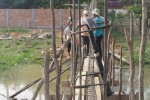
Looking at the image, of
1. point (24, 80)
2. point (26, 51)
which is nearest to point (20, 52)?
point (26, 51)

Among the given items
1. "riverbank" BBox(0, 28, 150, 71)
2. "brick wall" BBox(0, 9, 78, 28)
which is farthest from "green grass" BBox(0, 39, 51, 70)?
"brick wall" BBox(0, 9, 78, 28)

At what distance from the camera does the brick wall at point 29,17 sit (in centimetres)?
2277

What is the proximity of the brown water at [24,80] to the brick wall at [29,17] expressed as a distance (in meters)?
8.52

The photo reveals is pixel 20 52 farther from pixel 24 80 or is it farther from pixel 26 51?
pixel 24 80

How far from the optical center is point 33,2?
25.7 metres

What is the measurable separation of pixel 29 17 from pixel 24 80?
36.9 feet

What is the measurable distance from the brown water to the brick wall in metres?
8.52

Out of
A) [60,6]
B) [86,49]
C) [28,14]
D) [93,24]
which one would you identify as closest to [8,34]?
[28,14]

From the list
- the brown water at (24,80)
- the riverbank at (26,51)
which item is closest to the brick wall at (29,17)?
the riverbank at (26,51)

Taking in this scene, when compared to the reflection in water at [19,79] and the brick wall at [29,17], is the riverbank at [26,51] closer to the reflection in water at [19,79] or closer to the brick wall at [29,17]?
the reflection in water at [19,79]

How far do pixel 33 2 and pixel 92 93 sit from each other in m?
20.1

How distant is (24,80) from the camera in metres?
12.3

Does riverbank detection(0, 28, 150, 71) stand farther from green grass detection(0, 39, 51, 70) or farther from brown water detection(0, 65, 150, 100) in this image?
brown water detection(0, 65, 150, 100)

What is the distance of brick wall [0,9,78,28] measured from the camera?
22.8 metres
